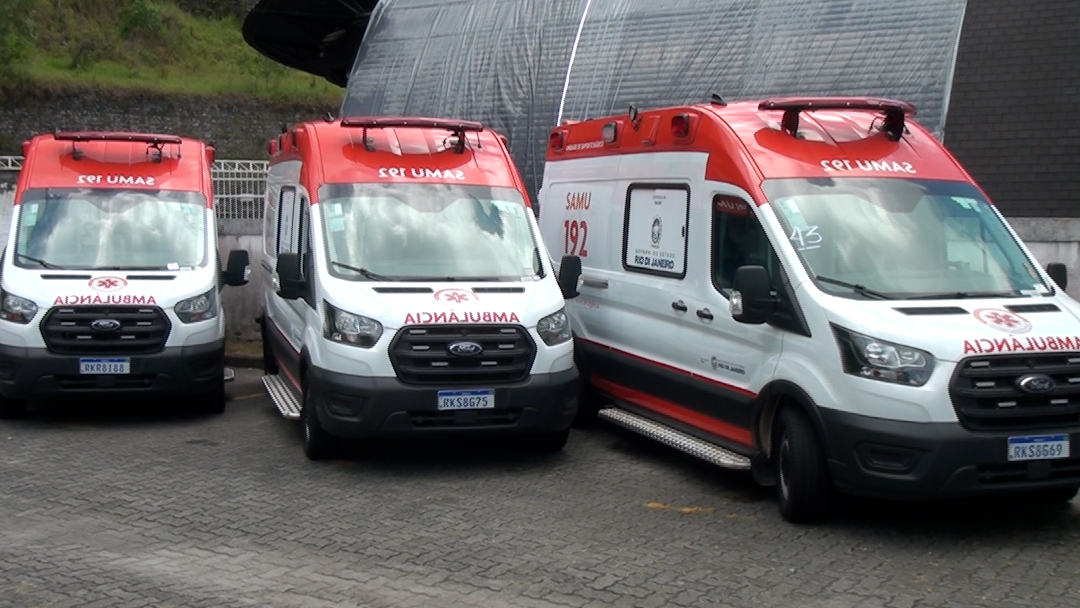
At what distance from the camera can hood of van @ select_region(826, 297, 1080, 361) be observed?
692 cm

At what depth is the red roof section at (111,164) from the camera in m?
12.2

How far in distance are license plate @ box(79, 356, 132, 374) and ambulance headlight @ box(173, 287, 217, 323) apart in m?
0.63

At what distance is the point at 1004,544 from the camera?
7090mm

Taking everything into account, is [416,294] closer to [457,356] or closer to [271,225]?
[457,356]

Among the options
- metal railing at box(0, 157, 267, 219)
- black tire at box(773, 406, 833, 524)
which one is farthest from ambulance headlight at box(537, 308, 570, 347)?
metal railing at box(0, 157, 267, 219)

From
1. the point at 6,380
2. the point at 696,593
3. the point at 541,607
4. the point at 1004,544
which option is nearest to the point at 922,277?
the point at 1004,544

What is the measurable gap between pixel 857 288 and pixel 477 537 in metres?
2.77

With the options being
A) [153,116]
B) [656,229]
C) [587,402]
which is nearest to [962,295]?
[656,229]

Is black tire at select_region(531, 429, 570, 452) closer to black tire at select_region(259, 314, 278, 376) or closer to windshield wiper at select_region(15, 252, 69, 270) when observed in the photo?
black tire at select_region(259, 314, 278, 376)

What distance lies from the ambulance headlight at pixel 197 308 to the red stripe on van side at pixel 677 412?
12.2 feet

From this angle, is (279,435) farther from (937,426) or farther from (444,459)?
(937,426)

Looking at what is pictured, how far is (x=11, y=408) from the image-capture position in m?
11.5

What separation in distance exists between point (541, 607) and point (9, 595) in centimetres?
272

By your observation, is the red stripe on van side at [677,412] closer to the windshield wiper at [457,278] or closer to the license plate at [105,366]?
the windshield wiper at [457,278]
